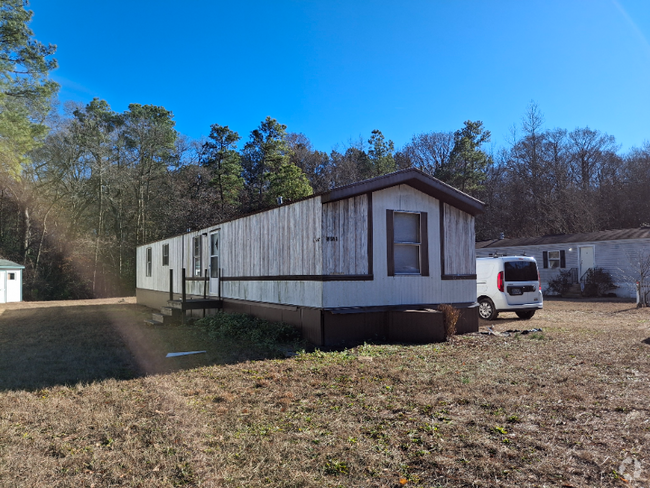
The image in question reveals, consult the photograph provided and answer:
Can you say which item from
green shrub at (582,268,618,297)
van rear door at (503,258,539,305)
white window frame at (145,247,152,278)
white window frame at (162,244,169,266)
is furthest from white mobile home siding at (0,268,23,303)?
green shrub at (582,268,618,297)

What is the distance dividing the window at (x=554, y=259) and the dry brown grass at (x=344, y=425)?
16852 mm

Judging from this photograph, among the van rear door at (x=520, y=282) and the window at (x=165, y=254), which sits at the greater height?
the window at (x=165, y=254)

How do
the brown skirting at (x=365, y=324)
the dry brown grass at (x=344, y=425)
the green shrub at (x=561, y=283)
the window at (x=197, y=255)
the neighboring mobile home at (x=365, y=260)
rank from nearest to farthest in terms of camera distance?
1. the dry brown grass at (x=344, y=425)
2. the brown skirting at (x=365, y=324)
3. the neighboring mobile home at (x=365, y=260)
4. the window at (x=197, y=255)
5. the green shrub at (x=561, y=283)

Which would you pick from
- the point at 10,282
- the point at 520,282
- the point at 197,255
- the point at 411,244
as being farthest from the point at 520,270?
the point at 10,282

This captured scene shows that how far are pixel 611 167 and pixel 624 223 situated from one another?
198 inches

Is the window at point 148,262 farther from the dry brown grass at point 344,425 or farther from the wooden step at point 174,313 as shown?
the dry brown grass at point 344,425

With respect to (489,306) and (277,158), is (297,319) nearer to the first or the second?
(489,306)

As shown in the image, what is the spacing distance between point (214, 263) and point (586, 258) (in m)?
17.0

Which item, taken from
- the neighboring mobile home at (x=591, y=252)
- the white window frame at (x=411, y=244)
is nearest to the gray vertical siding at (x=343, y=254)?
the white window frame at (x=411, y=244)

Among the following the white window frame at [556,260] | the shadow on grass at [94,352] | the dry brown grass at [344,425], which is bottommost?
the shadow on grass at [94,352]

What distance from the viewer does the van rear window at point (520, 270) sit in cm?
1176

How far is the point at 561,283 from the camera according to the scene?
22.0 metres

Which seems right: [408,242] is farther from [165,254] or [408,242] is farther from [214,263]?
[165,254]

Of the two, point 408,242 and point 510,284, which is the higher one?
point 408,242
